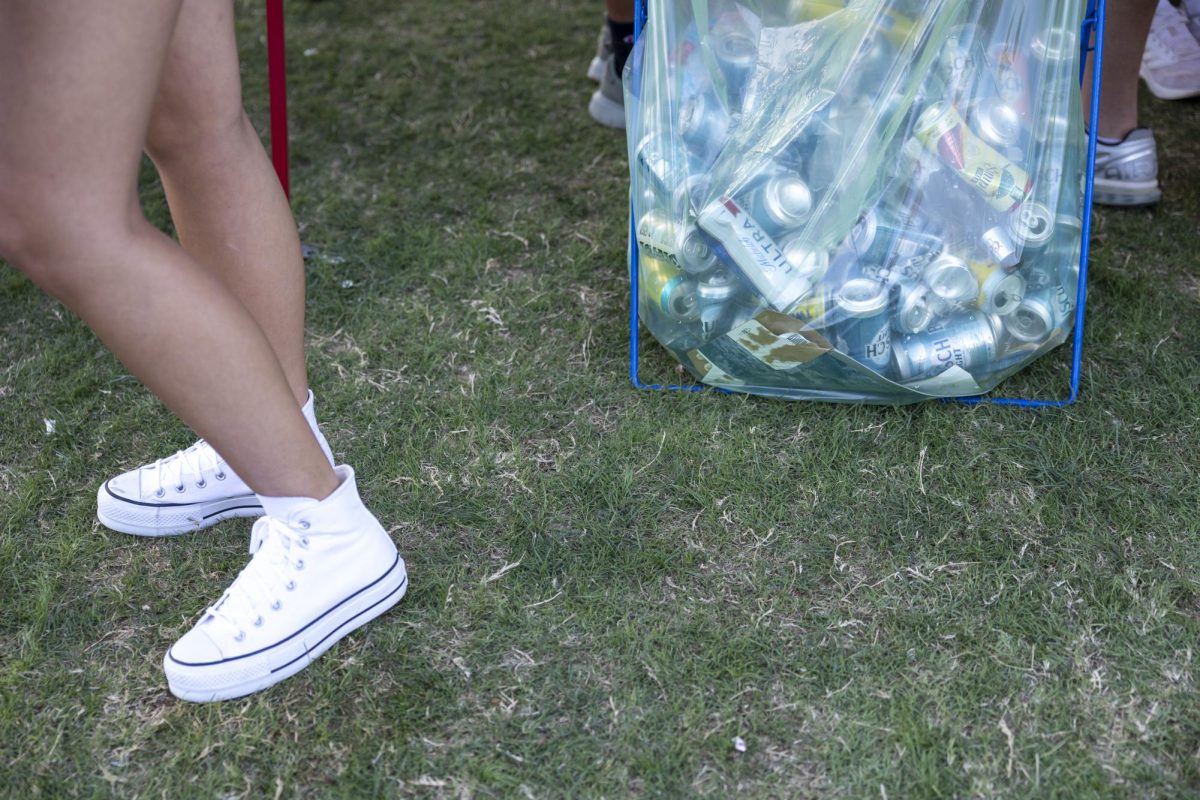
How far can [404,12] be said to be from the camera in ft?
10.5

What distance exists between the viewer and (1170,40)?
256 centimetres

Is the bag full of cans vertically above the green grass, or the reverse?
the bag full of cans

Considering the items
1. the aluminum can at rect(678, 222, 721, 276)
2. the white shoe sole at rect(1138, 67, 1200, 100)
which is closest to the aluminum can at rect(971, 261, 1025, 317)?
the aluminum can at rect(678, 222, 721, 276)

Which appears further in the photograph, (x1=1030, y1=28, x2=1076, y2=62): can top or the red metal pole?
the red metal pole

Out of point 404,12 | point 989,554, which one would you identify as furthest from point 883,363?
point 404,12

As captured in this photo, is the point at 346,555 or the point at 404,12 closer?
the point at 346,555

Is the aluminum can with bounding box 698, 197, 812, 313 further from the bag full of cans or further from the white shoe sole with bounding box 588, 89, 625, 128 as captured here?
the white shoe sole with bounding box 588, 89, 625, 128

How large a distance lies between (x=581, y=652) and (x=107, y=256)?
2.13 ft

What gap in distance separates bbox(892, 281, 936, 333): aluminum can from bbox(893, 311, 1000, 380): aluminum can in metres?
0.02

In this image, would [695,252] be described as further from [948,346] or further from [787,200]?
[948,346]

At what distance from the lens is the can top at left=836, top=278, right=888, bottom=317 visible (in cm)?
Answer: 148

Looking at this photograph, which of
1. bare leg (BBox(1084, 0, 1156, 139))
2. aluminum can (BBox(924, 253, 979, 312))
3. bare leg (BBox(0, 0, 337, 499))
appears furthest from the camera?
bare leg (BBox(1084, 0, 1156, 139))

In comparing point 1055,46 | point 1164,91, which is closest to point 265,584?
point 1055,46

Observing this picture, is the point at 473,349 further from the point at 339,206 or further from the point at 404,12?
the point at 404,12
